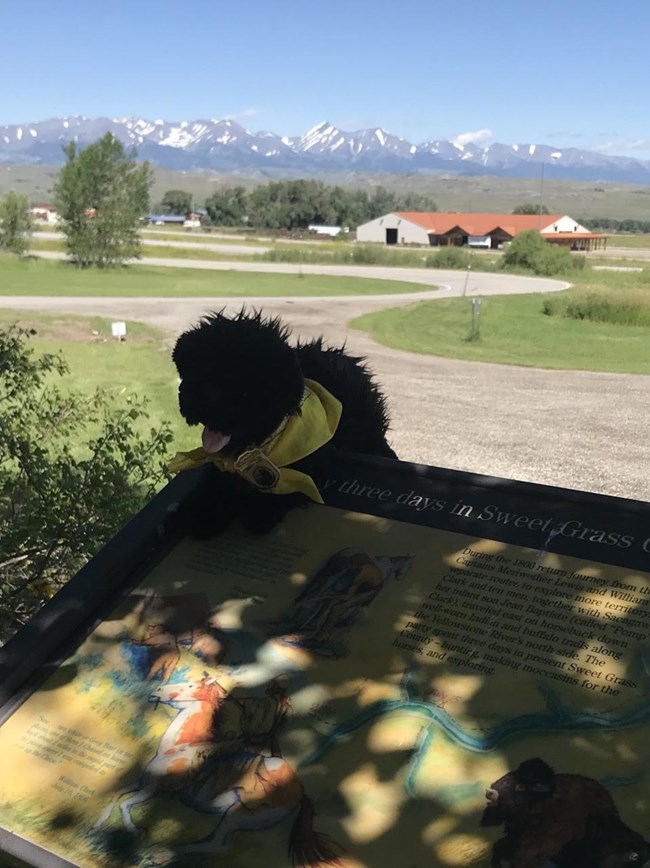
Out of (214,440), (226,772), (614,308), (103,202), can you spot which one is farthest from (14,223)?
(226,772)

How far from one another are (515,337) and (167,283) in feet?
55.3

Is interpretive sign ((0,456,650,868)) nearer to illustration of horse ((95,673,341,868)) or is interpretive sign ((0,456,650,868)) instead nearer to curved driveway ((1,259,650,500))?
illustration of horse ((95,673,341,868))

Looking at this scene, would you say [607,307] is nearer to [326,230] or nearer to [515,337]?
[515,337]

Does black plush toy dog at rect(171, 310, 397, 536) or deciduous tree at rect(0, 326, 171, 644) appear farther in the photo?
deciduous tree at rect(0, 326, 171, 644)

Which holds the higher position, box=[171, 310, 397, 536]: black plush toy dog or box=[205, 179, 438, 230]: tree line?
box=[205, 179, 438, 230]: tree line

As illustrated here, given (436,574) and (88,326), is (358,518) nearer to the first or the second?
(436,574)

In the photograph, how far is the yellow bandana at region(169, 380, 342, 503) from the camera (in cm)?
295

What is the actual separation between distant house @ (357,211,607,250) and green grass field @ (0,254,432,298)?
4462 centimetres

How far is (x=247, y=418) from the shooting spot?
2.90 m

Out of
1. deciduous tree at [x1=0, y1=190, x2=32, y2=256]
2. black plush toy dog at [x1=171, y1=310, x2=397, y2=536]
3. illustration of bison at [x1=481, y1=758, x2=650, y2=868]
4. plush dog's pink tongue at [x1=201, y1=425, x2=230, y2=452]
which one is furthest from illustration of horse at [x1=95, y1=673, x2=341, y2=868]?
deciduous tree at [x1=0, y1=190, x2=32, y2=256]

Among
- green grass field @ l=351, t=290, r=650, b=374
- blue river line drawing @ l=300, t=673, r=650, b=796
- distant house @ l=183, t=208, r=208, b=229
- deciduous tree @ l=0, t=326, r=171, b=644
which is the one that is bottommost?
green grass field @ l=351, t=290, r=650, b=374

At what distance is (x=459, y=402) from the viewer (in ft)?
39.8

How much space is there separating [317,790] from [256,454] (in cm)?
126

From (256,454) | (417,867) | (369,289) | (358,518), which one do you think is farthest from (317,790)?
(369,289)
